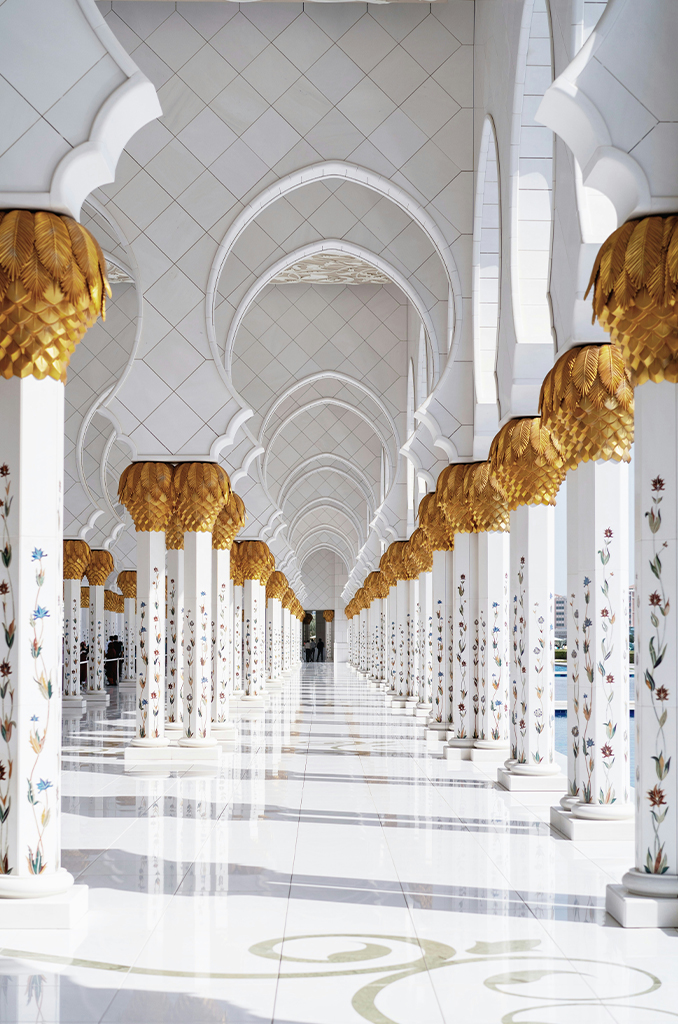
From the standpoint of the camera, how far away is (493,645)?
9227mm

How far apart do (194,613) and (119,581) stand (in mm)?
15244

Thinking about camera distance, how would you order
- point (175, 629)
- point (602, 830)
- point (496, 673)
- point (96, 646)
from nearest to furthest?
point (602, 830) → point (496, 673) → point (175, 629) → point (96, 646)

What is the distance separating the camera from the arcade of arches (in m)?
3.79

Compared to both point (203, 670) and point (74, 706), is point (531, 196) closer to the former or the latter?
point (203, 670)

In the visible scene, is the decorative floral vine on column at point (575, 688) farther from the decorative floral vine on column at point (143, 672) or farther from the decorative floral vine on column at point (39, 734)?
the decorative floral vine on column at point (143, 672)

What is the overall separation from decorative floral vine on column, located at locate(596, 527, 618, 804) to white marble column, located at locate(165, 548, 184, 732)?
4.77m

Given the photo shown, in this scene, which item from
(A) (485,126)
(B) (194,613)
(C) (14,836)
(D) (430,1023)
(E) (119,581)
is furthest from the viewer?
(E) (119,581)

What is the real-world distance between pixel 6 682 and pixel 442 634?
7.54m

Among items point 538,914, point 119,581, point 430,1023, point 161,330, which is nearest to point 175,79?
point 161,330

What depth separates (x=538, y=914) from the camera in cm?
409

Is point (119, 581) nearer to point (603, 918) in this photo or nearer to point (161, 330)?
point (161, 330)

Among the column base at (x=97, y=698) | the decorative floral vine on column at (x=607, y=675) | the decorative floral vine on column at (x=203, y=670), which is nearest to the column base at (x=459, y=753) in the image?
the decorative floral vine on column at (x=203, y=670)

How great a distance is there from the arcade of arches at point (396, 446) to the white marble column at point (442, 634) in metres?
0.05

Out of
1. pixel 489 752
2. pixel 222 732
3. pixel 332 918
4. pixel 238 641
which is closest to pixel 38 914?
pixel 332 918
